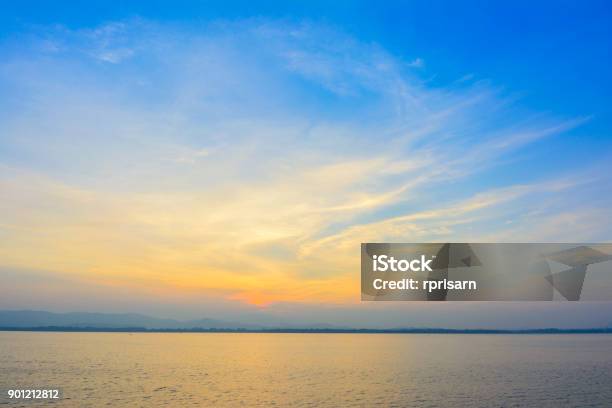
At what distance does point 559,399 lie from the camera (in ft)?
191

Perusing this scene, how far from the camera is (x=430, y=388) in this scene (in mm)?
68375

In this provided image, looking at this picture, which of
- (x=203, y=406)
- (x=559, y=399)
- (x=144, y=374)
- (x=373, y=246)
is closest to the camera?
(x=203, y=406)

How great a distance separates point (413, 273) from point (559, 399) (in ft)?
70.1

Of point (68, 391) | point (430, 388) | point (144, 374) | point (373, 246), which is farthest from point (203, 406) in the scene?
point (144, 374)

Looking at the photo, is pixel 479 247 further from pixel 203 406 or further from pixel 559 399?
pixel 203 406

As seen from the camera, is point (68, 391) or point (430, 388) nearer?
point (68, 391)

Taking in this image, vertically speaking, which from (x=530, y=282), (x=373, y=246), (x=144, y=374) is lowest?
(x=144, y=374)

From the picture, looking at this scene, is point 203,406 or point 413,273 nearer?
point 203,406

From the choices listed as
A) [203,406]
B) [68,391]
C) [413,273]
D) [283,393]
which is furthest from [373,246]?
[68,391]

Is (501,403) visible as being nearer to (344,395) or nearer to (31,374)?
(344,395)

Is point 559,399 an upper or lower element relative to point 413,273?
lower

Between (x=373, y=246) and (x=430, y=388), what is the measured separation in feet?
70.9

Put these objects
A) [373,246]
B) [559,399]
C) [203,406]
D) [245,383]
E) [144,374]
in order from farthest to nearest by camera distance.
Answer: [144,374] → [245,383] → [373,246] → [559,399] → [203,406]

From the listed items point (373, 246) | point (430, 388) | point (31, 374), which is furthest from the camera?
point (31, 374)
